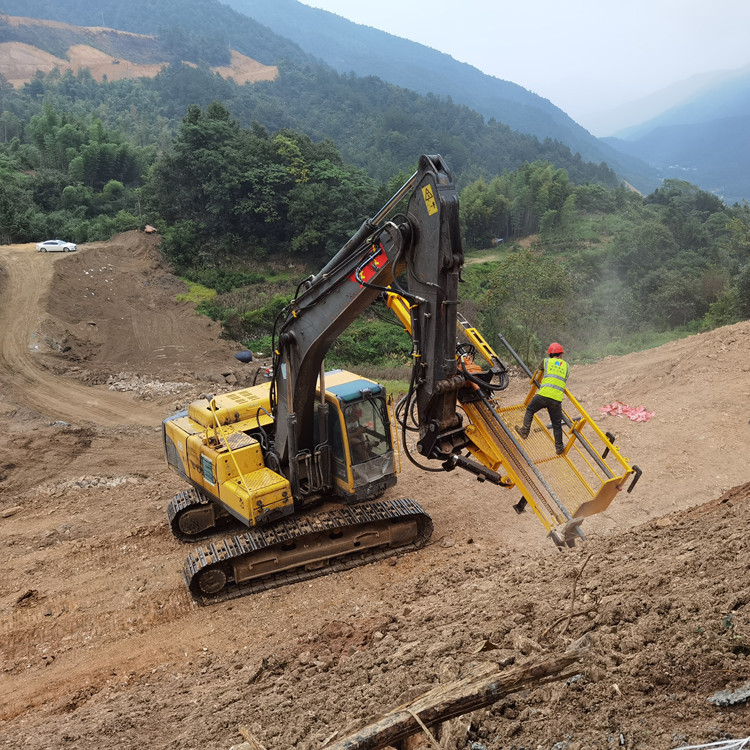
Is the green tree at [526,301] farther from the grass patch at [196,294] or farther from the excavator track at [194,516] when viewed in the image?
the grass patch at [196,294]

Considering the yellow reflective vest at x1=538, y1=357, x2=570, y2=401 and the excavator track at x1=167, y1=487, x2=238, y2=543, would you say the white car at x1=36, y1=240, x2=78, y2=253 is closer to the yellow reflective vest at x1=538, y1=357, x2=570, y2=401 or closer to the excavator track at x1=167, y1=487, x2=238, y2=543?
the excavator track at x1=167, y1=487, x2=238, y2=543

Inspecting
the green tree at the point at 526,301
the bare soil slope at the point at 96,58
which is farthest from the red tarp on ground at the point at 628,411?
the bare soil slope at the point at 96,58

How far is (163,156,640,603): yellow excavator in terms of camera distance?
654cm

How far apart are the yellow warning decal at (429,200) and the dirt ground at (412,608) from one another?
3.74 meters

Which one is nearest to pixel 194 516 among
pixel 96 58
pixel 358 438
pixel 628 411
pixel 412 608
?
pixel 358 438

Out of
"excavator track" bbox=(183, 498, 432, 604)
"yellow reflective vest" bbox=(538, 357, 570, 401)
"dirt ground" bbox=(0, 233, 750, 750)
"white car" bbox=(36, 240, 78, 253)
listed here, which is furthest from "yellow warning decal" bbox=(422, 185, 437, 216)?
"white car" bbox=(36, 240, 78, 253)

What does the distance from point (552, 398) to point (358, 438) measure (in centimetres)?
259

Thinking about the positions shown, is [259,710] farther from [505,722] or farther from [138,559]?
[138,559]

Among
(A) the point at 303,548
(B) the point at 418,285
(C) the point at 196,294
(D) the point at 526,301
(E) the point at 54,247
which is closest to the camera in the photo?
(B) the point at 418,285

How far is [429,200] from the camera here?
634 cm

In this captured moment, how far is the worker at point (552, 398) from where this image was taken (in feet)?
Answer: 25.0

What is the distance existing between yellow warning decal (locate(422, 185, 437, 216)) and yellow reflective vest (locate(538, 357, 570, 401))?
2.51m

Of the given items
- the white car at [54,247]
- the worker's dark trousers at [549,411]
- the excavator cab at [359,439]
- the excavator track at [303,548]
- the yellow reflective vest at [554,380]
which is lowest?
the white car at [54,247]

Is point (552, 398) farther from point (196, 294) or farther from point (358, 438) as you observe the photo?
point (196, 294)
